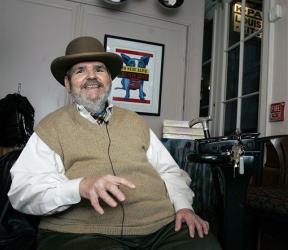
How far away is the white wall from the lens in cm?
273

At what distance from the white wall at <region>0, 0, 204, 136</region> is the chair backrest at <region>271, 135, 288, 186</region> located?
142 centimetres

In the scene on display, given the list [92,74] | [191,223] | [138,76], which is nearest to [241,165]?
[191,223]

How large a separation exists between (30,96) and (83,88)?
5.25 ft

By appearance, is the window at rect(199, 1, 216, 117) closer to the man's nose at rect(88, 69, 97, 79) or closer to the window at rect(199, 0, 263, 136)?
the window at rect(199, 0, 263, 136)

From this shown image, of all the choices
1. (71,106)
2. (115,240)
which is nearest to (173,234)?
(115,240)

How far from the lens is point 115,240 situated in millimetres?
968

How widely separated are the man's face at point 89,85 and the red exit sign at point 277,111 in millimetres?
1471

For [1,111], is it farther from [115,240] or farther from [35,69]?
[115,240]

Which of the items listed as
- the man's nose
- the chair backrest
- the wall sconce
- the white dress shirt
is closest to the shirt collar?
the white dress shirt

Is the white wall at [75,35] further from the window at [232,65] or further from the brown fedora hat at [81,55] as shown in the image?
the brown fedora hat at [81,55]

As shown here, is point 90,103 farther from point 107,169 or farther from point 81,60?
point 107,169

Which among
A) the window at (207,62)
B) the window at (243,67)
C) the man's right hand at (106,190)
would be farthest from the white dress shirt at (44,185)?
the window at (207,62)

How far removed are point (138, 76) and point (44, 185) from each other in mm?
2132

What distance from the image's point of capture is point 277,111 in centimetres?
233
